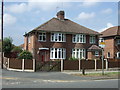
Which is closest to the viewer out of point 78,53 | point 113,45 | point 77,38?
point 78,53

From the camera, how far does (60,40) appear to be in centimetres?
3231

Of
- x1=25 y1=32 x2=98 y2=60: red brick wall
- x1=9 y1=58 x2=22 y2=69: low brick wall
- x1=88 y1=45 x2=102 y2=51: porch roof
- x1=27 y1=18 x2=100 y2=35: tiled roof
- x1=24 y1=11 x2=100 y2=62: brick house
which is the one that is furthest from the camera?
x1=88 y1=45 x2=102 y2=51: porch roof

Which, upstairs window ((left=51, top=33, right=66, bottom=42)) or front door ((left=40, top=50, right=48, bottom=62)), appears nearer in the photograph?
front door ((left=40, top=50, right=48, bottom=62))

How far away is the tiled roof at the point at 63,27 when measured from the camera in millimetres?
31672

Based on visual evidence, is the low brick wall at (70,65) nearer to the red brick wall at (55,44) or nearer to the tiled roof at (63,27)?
the red brick wall at (55,44)

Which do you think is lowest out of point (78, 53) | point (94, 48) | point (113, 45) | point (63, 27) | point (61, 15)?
point (78, 53)

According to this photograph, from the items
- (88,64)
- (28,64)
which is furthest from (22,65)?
(88,64)

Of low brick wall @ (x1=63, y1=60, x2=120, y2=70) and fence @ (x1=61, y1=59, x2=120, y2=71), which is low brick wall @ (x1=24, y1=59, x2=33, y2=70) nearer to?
fence @ (x1=61, y1=59, x2=120, y2=71)

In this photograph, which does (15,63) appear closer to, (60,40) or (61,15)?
(60,40)

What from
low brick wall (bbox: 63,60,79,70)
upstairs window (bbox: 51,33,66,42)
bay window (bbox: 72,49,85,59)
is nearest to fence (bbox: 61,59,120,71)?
low brick wall (bbox: 63,60,79,70)

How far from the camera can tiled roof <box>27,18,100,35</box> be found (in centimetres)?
3167

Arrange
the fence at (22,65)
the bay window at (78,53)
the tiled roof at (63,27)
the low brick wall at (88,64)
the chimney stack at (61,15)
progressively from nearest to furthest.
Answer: the fence at (22,65)
the low brick wall at (88,64)
the tiled roof at (63,27)
the bay window at (78,53)
the chimney stack at (61,15)

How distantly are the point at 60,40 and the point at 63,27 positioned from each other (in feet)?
8.69

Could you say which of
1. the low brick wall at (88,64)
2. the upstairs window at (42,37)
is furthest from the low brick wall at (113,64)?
the upstairs window at (42,37)
